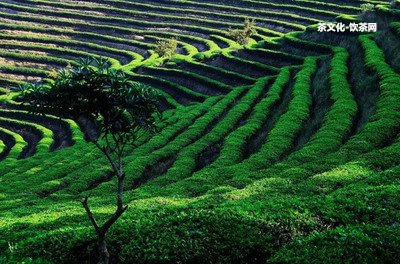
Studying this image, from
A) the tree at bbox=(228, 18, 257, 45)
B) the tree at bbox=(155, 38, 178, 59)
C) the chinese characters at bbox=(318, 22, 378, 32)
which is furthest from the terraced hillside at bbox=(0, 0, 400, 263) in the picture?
the tree at bbox=(155, 38, 178, 59)

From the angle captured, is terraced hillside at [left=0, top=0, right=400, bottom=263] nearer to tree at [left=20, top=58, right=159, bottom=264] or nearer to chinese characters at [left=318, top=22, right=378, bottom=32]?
tree at [left=20, top=58, right=159, bottom=264]

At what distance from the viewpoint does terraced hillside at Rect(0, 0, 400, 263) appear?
16344 millimetres

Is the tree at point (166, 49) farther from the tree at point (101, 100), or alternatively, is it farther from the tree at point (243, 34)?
the tree at point (101, 100)

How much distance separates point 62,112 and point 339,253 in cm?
1065

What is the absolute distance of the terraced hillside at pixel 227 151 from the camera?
1634 cm

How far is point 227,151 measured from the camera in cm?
3931

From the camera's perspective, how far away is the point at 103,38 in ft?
367

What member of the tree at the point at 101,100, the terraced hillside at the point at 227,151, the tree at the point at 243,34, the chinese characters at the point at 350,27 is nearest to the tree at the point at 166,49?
the terraced hillside at the point at 227,151

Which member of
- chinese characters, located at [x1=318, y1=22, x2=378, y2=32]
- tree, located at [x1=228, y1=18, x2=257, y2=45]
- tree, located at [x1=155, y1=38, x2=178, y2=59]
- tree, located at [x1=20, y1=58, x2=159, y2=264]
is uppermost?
tree, located at [x1=20, y1=58, x2=159, y2=264]

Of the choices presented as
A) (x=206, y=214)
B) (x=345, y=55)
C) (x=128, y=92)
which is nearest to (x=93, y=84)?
(x=128, y=92)

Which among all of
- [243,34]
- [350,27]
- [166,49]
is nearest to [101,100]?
[350,27]

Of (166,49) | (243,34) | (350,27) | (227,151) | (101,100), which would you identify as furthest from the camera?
(243,34)

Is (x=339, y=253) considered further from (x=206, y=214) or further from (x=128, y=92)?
(x=128, y=92)

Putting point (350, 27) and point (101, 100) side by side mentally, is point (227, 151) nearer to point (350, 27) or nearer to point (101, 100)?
point (101, 100)
